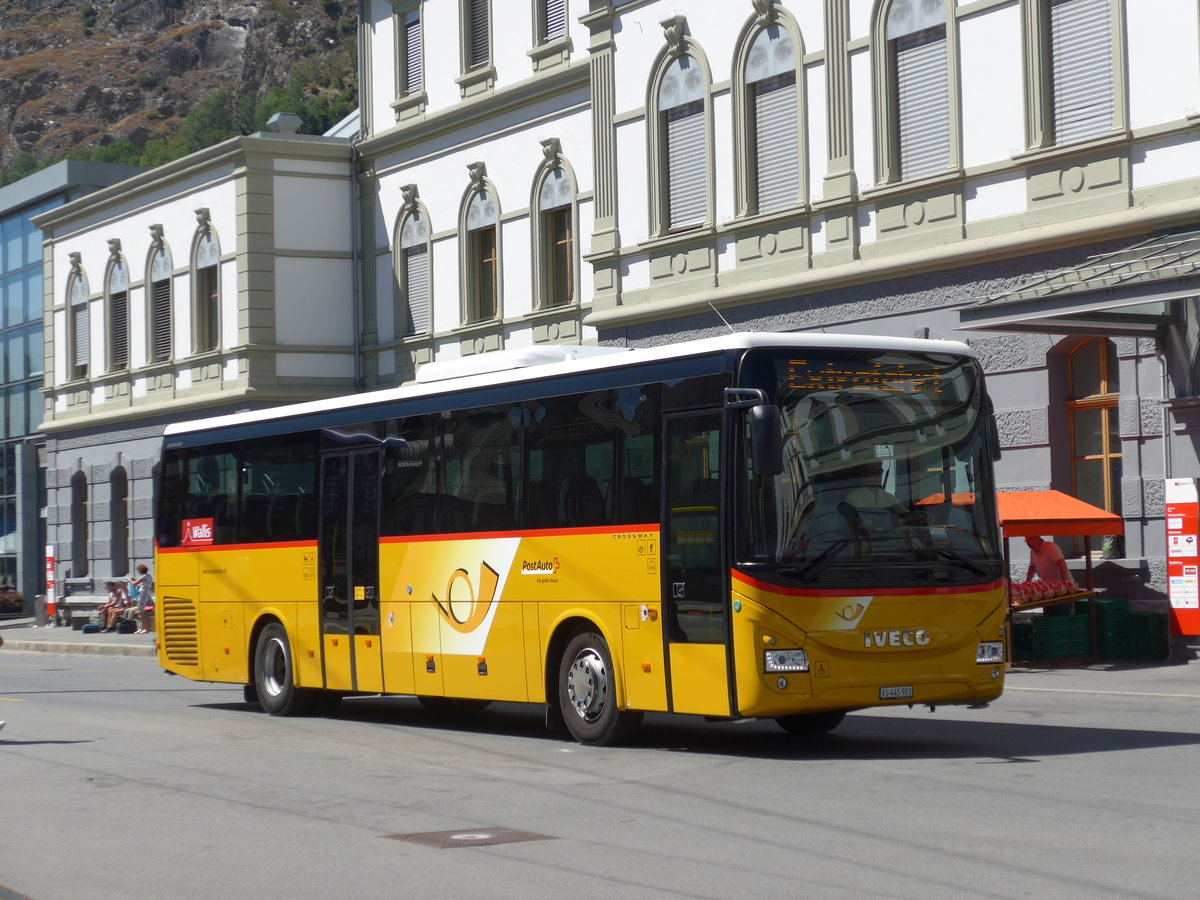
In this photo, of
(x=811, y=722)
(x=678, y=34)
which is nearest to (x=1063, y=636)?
(x=811, y=722)

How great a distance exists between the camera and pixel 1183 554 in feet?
64.2

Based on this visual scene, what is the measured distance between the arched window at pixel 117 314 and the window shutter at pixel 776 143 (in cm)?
2163

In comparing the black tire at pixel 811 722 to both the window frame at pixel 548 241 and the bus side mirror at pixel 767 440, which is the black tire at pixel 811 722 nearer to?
the bus side mirror at pixel 767 440

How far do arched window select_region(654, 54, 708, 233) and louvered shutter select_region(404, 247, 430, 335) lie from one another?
945 centimetres

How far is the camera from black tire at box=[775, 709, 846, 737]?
46.8ft

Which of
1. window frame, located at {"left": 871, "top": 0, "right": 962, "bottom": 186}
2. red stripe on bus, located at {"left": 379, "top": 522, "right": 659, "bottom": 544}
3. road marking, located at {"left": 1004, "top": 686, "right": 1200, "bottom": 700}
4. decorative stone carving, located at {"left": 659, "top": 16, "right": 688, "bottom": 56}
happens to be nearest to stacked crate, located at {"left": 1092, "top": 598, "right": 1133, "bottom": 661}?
road marking, located at {"left": 1004, "top": 686, "right": 1200, "bottom": 700}

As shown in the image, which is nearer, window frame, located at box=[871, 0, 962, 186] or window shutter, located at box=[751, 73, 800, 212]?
window frame, located at box=[871, 0, 962, 186]

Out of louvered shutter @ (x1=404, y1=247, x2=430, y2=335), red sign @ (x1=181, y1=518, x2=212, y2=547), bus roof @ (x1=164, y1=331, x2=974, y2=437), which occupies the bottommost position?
red sign @ (x1=181, y1=518, x2=212, y2=547)

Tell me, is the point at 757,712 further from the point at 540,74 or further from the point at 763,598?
the point at 540,74

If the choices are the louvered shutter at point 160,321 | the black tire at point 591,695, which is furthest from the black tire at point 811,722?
the louvered shutter at point 160,321

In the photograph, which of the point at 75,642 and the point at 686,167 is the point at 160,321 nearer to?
the point at 75,642

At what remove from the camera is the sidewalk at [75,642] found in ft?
105

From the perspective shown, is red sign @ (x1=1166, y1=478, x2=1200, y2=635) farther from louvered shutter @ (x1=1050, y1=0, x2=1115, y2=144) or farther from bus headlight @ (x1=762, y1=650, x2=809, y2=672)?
bus headlight @ (x1=762, y1=650, x2=809, y2=672)

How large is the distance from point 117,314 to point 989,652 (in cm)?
3302
